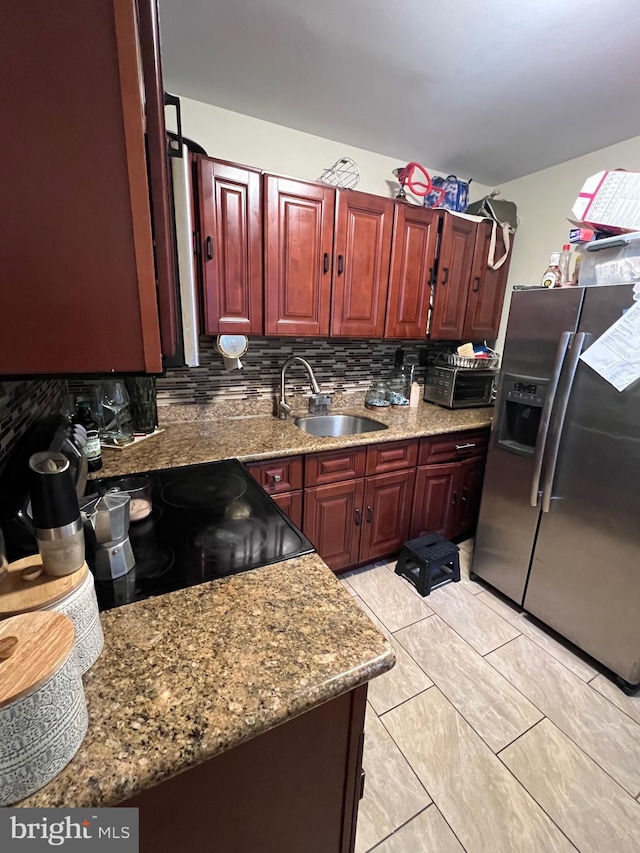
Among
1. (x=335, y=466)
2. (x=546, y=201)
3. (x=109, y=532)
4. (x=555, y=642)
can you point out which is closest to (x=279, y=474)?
(x=335, y=466)

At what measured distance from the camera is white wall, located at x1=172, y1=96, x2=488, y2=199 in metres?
1.82

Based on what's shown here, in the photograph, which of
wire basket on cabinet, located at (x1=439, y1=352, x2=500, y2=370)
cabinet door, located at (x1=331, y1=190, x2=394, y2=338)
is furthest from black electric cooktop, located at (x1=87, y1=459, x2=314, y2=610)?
wire basket on cabinet, located at (x1=439, y1=352, x2=500, y2=370)

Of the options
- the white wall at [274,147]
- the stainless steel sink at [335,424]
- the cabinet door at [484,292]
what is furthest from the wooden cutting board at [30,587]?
the cabinet door at [484,292]

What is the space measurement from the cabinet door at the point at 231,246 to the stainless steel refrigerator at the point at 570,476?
50.8 inches

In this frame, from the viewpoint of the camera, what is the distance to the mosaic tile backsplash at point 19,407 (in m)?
0.86

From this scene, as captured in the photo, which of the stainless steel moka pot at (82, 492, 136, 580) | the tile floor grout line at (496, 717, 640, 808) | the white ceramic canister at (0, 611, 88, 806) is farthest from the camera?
the tile floor grout line at (496, 717, 640, 808)

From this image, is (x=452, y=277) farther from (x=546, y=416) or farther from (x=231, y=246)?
(x=231, y=246)

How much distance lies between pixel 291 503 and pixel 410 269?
1.55 metres

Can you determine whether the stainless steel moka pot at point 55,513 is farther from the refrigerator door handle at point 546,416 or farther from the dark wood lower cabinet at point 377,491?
the refrigerator door handle at point 546,416

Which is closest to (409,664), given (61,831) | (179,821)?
(179,821)

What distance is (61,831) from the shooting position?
0.41 metres

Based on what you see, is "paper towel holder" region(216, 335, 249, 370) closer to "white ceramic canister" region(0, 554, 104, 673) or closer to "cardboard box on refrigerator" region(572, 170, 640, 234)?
"white ceramic canister" region(0, 554, 104, 673)

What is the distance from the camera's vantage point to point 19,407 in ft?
3.20

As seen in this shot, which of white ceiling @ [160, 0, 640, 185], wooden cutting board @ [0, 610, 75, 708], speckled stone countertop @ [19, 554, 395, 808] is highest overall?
white ceiling @ [160, 0, 640, 185]
